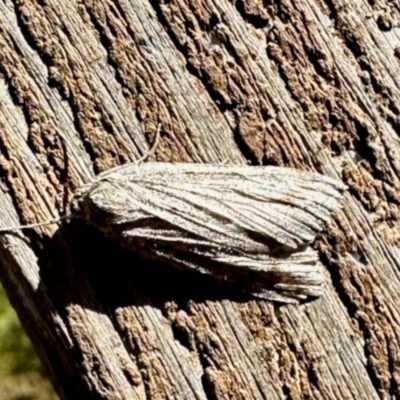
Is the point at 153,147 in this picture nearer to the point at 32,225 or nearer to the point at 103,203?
the point at 103,203

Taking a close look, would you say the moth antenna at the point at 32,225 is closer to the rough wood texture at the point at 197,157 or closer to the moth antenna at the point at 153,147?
the rough wood texture at the point at 197,157

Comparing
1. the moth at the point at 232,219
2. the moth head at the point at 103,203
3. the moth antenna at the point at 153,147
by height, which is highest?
the moth antenna at the point at 153,147

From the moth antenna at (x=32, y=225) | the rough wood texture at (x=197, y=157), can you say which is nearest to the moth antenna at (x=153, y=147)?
the rough wood texture at (x=197, y=157)

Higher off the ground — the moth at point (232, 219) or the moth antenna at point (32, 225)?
the moth antenna at point (32, 225)

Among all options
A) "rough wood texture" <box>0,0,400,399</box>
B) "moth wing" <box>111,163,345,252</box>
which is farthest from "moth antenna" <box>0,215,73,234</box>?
"moth wing" <box>111,163,345,252</box>

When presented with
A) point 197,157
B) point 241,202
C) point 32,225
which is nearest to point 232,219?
point 241,202

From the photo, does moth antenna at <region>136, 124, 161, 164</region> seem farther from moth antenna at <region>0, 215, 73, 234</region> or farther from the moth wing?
moth antenna at <region>0, 215, 73, 234</region>
